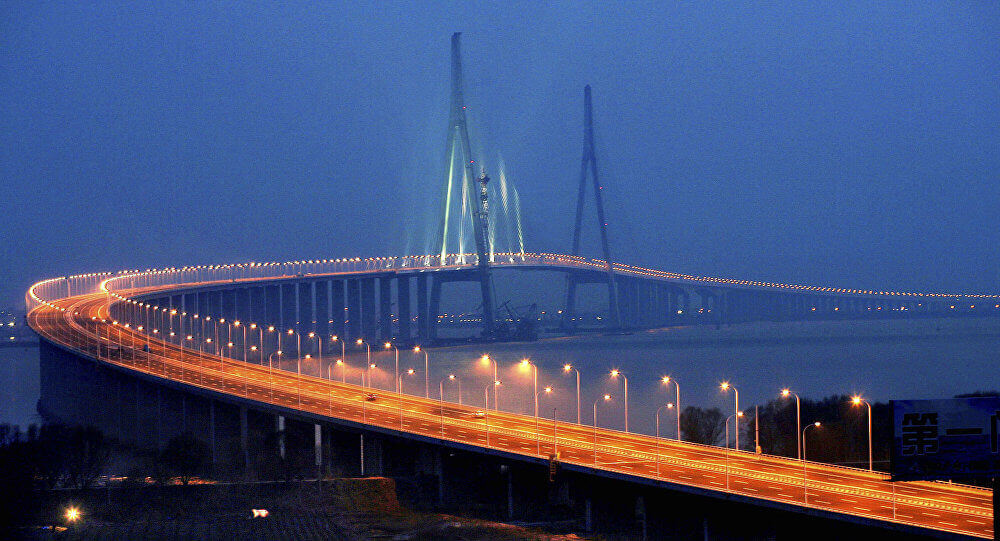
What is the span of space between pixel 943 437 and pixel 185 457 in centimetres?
2037

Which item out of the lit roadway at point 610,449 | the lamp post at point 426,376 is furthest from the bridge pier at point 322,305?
the lit roadway at point 610,449

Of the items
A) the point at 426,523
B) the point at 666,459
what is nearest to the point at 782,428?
the point at 666,459

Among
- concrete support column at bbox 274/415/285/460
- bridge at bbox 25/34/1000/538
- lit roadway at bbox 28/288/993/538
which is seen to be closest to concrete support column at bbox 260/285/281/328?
bridge at bbox 25/34/1000/538

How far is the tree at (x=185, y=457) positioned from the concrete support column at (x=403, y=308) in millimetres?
43790

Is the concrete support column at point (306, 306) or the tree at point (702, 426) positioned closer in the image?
the tree at point (702, 426)

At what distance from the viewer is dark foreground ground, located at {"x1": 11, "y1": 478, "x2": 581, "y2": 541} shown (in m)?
22.2

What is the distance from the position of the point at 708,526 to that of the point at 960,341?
8379 centimetres

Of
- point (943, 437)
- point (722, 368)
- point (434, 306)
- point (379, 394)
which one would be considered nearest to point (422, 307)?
point (434, 306)

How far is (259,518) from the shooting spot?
2400 centimetres

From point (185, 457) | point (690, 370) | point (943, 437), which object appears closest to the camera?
point (943, 437)

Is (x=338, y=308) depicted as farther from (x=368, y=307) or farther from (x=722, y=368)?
(x=722, y=368)

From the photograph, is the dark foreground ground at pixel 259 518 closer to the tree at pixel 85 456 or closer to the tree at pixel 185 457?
the tree at pixel 85 456

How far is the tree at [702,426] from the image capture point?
34281mm

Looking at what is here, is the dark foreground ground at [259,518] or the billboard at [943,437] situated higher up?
the billboard at [943,437]
